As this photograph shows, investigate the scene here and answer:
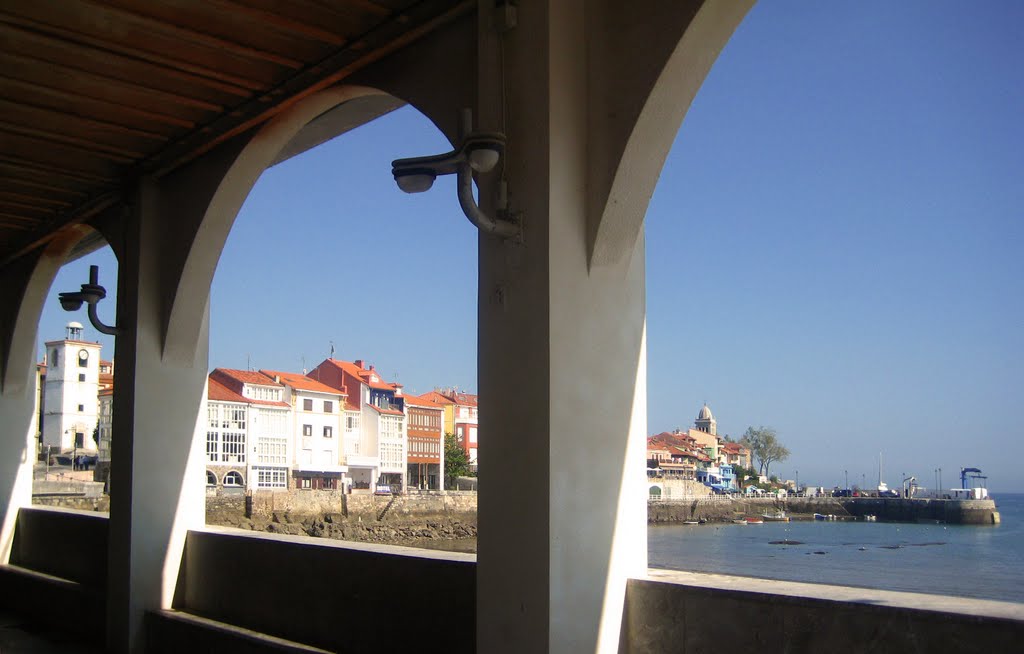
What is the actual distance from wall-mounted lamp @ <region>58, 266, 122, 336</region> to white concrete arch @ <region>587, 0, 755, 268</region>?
13.7ft

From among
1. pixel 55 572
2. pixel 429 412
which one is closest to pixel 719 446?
pixel 429 412

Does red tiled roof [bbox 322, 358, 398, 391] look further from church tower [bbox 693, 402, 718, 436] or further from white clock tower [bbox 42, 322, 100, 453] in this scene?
church tower [bbox 693, 402, 718, 436]

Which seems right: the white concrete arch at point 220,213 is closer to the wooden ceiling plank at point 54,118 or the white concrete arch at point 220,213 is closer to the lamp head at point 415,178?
the wooden ceiling plank at point 54,118

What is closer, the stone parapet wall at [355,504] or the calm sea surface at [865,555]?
the calm sea surface at [865,555]

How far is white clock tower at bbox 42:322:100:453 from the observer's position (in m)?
63.8

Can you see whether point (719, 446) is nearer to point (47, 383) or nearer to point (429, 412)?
point (429, 412)

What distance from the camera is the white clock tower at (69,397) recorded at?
63844mm

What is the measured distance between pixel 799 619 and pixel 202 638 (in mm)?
3736

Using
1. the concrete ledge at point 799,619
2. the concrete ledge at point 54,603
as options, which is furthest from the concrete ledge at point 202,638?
the concrete ledge at point 799,619

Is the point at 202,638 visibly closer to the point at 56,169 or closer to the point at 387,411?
the point at 56,169

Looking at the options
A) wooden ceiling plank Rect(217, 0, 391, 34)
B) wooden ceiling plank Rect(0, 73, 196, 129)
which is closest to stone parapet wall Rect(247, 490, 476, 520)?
wooden ceiling plank Rect(0, 73, 196, 129)

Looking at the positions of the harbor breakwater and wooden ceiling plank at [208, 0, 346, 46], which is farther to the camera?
the harbor breakwater

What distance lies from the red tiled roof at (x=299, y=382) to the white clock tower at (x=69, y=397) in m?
16.1

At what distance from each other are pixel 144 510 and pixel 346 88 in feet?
10.5
